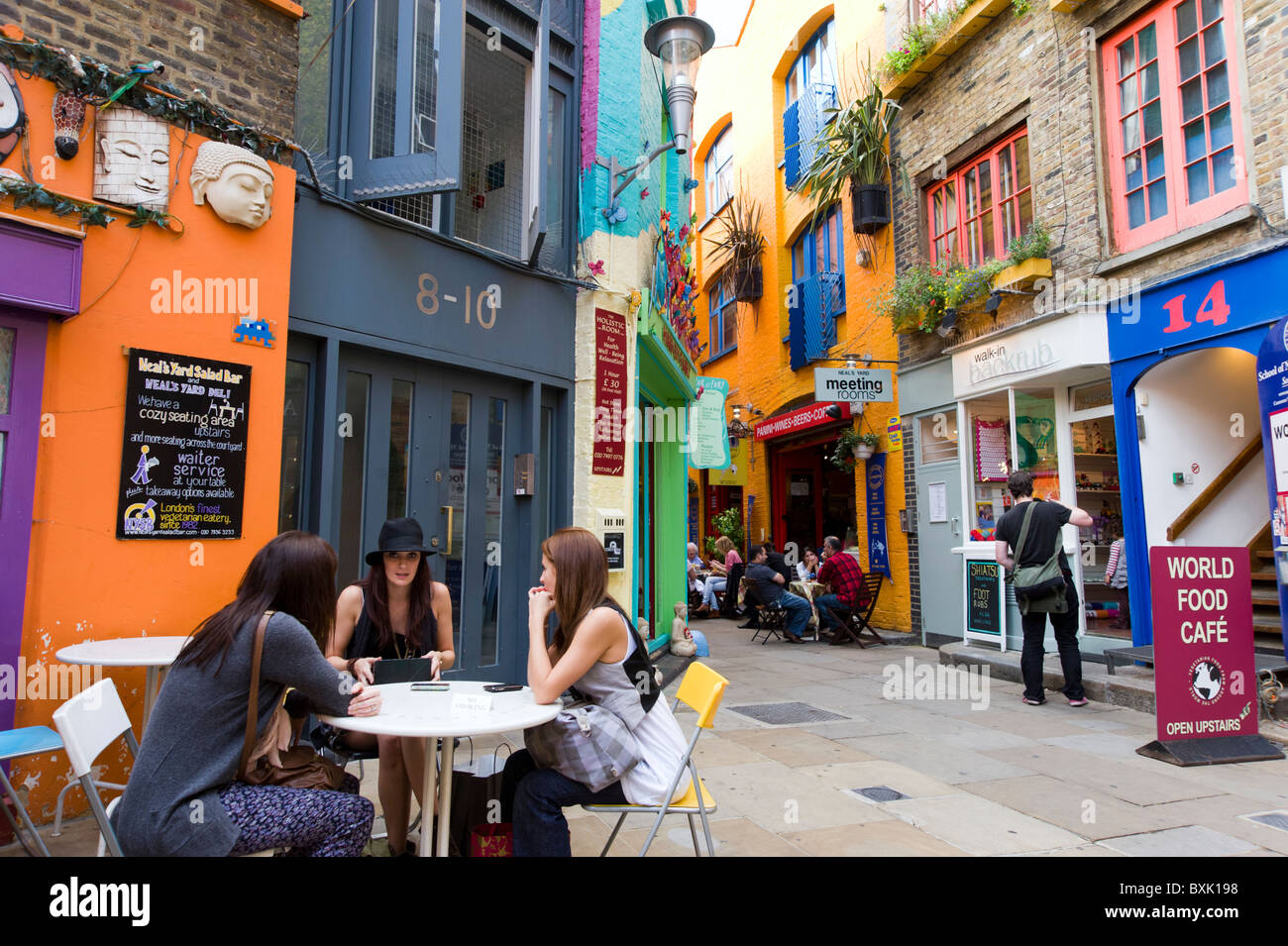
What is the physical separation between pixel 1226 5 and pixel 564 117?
5.83 m

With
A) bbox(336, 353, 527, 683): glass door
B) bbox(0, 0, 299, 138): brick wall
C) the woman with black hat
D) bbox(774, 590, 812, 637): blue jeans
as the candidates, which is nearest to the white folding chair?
the woman with black hat

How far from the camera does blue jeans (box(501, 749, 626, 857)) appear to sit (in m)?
2.72

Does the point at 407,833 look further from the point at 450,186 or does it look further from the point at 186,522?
the point at 450,186

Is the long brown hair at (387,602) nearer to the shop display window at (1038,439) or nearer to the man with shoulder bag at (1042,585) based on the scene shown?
the man with shoulder bag at (1042,585)

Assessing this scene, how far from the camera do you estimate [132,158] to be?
409cm

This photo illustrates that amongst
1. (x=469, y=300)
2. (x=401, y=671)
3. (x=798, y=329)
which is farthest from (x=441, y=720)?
(x=798, y=329)

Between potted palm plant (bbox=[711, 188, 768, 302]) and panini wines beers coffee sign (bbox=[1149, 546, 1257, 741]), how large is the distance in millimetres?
11347

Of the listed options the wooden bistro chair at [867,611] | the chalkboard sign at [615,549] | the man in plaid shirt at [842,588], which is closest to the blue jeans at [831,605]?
the man in plaid shirt at [842,588]

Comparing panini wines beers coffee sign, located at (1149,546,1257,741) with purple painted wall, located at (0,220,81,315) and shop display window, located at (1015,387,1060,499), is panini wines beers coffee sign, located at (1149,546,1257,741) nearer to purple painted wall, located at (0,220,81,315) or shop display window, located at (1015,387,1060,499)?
Result: shop display window, located at (1015,387,1060,499)

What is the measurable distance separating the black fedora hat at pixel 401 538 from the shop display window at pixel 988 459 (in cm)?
791

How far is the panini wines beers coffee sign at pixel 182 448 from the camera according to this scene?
405cm

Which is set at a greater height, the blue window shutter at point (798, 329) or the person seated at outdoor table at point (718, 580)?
the blue window shutter at point (798, 329)

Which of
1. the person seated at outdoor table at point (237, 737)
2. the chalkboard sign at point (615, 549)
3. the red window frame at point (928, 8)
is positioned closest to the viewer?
the person seated at outdoor table at point (237, 737)
